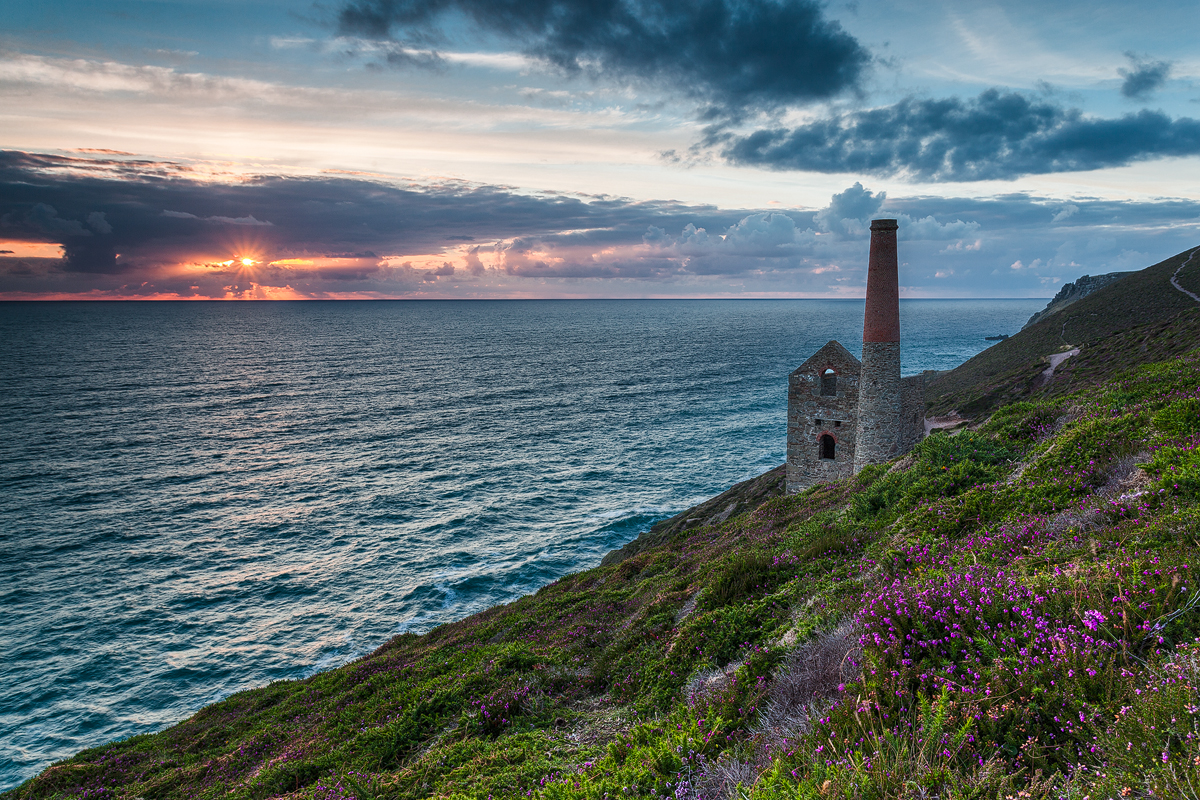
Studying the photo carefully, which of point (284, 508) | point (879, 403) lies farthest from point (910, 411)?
point (284, 508)

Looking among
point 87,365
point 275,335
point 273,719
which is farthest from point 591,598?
point 275,335

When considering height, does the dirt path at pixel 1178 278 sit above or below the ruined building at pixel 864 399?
above

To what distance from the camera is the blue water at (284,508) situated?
23.0 m

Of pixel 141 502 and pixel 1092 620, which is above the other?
pixel 1092 620

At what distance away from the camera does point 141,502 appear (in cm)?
A: 3706

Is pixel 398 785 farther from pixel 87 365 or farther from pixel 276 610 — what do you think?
pixel 87 365

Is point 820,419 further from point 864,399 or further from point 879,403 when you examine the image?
point 879,403

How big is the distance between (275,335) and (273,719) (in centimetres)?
18140

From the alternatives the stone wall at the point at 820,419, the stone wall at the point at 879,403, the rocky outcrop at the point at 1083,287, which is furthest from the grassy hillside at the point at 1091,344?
the rocky outcrop at the point at 1083,287

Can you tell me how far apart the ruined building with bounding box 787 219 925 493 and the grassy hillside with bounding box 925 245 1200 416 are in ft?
58.7

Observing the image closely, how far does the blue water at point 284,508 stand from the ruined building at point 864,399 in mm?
11924

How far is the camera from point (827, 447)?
25.9 meters

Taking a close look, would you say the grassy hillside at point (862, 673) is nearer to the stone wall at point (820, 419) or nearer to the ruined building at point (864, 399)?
the ruined building at point (864, 399)

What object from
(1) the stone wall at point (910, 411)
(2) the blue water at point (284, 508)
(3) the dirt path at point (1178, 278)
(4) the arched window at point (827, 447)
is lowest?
(2) the blue water at point (284, 508)
